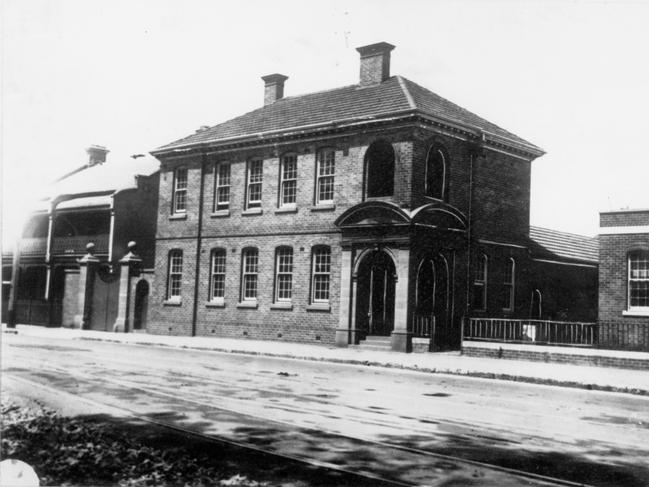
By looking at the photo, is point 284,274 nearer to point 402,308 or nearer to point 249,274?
point 249,274

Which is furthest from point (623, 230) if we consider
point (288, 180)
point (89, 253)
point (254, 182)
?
point (89, 253)

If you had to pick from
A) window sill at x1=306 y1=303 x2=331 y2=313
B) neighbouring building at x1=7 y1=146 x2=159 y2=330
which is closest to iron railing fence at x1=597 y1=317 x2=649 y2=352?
window sill at x1=306 y1=303 x2=331 y2=313

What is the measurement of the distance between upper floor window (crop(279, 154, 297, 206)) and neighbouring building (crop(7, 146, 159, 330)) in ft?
27.9

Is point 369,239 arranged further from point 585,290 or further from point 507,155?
point 585,290

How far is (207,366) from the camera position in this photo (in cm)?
1625

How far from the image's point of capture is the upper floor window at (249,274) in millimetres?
27141

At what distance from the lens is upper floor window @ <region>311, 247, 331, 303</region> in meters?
24.8

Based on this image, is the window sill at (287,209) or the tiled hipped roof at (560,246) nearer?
the window sill at (287,209)

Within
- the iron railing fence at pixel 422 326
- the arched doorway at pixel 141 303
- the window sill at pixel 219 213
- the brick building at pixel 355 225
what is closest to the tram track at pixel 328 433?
the iron railing fence at pixel 422 326

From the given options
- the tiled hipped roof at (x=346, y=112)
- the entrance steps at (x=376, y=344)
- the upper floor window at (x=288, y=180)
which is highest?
the tiled hipped roof at (x=346, y=112)

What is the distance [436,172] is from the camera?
24.3 metres

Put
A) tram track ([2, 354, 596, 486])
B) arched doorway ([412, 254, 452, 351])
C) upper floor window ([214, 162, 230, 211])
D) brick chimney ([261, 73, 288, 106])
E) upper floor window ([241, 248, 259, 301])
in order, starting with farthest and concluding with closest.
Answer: brick chimney ([261, 73, 288, 106]), upper floor window ([214, 162, 230, 211]), upper floor window ([241, 248, 259, 301]), arched doorway ([412, 254, 452, 351]), tram track ([2, 354, 596, 486])

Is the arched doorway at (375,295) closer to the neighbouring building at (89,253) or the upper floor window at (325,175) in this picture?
the upper floor window at (325,175)

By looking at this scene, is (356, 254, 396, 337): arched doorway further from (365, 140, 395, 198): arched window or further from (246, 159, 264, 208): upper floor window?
(246, 159, 264, 208): upper floor window
